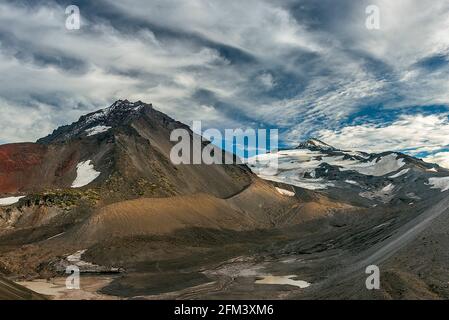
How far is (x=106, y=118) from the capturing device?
17938 centimetres

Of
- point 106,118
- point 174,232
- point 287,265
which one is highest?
point 106,118

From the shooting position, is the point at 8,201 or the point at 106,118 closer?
the point at 8,201

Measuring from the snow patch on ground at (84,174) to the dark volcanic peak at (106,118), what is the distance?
3877cm

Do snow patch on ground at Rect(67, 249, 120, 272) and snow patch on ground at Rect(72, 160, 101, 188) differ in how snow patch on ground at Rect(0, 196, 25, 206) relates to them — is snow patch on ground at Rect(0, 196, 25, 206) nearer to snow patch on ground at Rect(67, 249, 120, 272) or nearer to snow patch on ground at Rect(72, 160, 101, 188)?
snow patch on ground at Rect(72, 160, 101, 188)

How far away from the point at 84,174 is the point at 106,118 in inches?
2482

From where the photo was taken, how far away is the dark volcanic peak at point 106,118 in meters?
170

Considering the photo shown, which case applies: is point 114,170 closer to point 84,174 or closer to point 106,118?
point 84,174

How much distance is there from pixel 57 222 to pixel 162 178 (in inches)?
1339

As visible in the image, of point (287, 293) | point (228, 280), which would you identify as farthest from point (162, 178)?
point (287, 293)

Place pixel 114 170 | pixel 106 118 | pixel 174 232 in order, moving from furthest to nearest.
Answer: pixel 106 118 < pixel 114 170 < pixel 174 232

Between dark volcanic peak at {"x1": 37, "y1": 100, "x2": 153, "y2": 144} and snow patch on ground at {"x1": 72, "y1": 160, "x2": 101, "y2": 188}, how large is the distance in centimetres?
3877

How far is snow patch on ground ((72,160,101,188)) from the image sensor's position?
115 m

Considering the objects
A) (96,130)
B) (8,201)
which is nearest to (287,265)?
(8,201)
